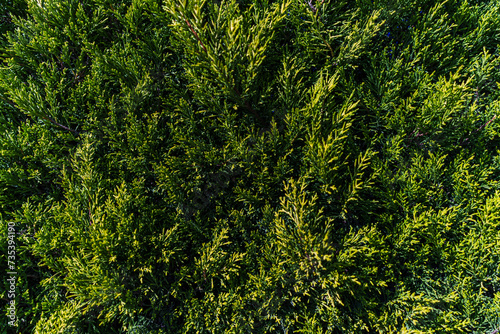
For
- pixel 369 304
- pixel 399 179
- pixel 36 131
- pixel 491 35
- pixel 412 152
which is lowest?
pixel 36 131

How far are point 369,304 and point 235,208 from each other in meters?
1.77

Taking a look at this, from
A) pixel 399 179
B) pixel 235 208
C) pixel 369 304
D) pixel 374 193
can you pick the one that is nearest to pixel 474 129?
pixel 399 179

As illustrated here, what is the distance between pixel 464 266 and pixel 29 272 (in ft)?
17.0

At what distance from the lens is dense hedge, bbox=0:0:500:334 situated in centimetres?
263

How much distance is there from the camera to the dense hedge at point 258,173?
→ 8.64 feet

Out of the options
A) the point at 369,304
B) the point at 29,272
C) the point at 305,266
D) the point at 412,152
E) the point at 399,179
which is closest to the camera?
the point at 305,266

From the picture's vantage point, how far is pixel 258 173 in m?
2.89

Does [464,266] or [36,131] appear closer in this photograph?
[464,266]

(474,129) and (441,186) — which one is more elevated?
(474,129)

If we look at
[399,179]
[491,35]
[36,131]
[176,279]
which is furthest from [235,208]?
[491,35]

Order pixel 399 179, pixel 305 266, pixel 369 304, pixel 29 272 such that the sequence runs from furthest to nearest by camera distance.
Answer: pixel 29 272, pixel 399 179, pixel 369 304, pixel 305 266

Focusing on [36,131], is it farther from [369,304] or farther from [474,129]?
[474,129]

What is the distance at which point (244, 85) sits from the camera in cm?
274

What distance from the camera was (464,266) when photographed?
8.98 feet
